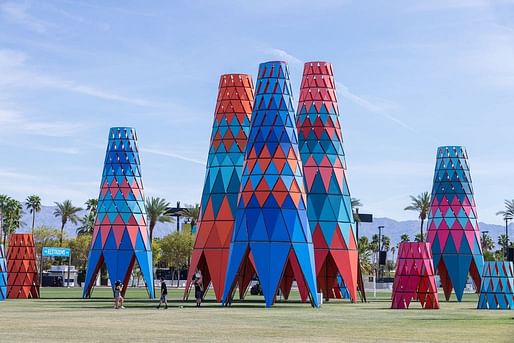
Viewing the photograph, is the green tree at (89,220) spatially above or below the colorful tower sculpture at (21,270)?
above

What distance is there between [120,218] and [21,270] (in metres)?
6.89

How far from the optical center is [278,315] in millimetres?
39531

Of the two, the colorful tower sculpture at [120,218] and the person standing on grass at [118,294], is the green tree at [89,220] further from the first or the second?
the person standing on grass at [118,294]

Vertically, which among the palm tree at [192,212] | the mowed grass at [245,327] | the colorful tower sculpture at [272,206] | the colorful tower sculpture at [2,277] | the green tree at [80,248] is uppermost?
the palm tree at [192,212]

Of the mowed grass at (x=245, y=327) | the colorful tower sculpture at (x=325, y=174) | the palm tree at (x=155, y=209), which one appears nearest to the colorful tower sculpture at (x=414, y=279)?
the colorful tower sculpture at (x=325, y=174)

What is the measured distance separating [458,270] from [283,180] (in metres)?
22.5

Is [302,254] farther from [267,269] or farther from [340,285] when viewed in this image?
[340,285]

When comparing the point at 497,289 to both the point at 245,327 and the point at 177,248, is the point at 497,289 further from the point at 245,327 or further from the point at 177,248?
the point at 177,248

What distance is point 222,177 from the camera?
58.1 m

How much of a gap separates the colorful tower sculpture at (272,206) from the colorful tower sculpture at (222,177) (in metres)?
7.01

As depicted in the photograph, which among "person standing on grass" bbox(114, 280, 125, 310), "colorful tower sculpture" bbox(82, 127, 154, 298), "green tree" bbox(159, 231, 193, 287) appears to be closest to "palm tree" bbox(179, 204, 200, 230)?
"green tree" bbox(159, 231, 193, 287)

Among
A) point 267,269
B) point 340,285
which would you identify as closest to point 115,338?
point 267,269

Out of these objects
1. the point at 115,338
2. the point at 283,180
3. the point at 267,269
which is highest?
the point at 283,180

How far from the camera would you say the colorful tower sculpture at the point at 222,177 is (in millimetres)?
56875
